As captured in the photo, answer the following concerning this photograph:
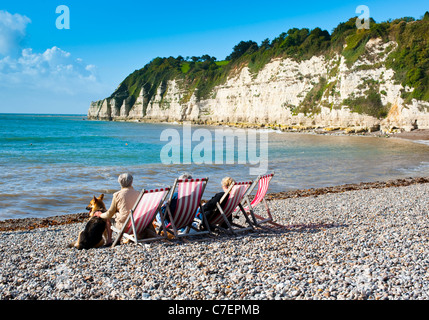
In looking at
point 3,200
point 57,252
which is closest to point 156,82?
point 3,200

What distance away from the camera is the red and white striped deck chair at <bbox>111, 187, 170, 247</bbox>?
5.29 m

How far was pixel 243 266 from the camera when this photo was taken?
14.0ft

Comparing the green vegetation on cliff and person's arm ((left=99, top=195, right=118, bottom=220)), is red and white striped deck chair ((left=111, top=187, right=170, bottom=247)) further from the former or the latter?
the green vegetation on cliff

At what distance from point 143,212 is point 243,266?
190 centimetres

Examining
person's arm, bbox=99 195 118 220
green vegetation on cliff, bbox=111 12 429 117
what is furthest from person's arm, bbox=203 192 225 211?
green vegetation on cliff, bbox=111 12 429 117

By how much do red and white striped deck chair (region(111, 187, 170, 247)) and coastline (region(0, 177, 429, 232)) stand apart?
379 cm

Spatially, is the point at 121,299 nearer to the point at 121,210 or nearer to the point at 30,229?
the point at 121,210

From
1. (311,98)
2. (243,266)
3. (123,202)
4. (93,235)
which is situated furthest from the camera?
(311,98)

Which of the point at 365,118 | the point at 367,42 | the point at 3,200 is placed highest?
the point at 367,42

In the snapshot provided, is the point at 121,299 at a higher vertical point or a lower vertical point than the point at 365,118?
lower

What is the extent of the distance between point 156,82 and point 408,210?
3864 inches

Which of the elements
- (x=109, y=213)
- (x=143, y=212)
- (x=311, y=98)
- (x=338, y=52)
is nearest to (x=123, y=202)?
(x=109, y=213)

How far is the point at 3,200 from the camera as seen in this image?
1096 centimetres

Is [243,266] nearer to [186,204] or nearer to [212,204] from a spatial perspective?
[186,204]
